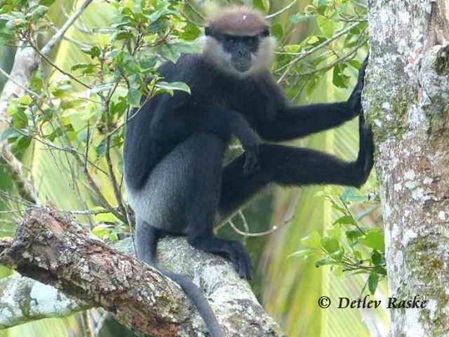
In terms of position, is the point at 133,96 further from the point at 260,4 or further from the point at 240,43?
the point at 260,4

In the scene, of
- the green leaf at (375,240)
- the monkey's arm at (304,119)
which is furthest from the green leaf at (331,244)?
the monkey's arm at (304,119)

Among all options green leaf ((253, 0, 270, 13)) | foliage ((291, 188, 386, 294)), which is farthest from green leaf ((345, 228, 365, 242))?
green leaf ((253, 0, 270, 13))

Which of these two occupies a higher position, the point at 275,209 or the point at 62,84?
the point at 62,84

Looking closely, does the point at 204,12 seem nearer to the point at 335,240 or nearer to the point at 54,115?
the point at 54,115

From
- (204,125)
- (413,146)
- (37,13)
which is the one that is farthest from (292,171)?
(413,146)

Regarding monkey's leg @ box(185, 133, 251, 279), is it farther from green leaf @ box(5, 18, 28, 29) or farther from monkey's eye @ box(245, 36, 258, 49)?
green leaf @ box(5, 18, 28, 29)

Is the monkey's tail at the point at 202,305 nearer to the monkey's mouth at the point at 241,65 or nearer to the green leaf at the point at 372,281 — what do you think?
the green leaf at the point at 372,281

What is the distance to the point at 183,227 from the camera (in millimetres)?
5207

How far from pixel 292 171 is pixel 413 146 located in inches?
75.6

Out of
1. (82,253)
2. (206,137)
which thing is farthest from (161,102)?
(82,253)

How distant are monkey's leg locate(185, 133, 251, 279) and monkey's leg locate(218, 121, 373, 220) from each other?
319mm

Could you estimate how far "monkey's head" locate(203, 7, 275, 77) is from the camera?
553 cm

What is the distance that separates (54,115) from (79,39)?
2.83 metres

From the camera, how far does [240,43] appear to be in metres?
5.61
